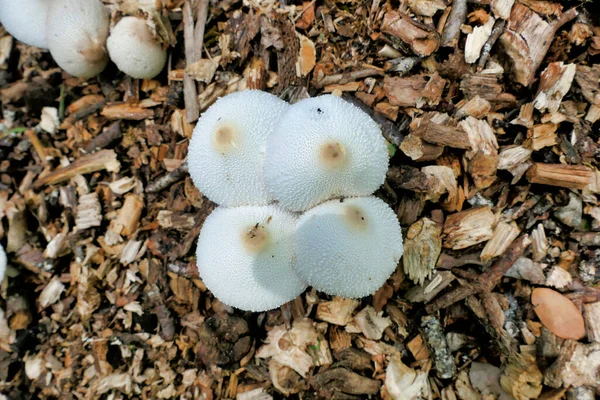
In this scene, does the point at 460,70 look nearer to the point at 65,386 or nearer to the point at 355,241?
the point at 355,241

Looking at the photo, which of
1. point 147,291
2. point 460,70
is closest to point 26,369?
point 147,291

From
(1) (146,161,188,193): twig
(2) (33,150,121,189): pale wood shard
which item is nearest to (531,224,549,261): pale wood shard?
(1) (146,161,188,193): twig

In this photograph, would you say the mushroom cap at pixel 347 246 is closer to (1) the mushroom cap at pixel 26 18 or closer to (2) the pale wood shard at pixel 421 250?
(2) the pale wood shard at pixel 421 250

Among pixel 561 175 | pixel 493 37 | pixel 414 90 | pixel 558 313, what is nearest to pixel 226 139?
pixel 414 90

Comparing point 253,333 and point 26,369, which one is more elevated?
point 253,333

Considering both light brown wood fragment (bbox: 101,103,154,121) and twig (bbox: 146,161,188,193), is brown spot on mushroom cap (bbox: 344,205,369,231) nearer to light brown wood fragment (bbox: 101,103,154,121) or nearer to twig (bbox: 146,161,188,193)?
twig (bbox: 146,161,188,193)

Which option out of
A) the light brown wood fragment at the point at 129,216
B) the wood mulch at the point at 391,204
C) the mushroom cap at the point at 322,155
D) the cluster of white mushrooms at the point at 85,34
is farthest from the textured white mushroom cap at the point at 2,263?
the mushroom cap at the point at 322,155

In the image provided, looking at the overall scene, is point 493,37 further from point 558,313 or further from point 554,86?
point 558,313
